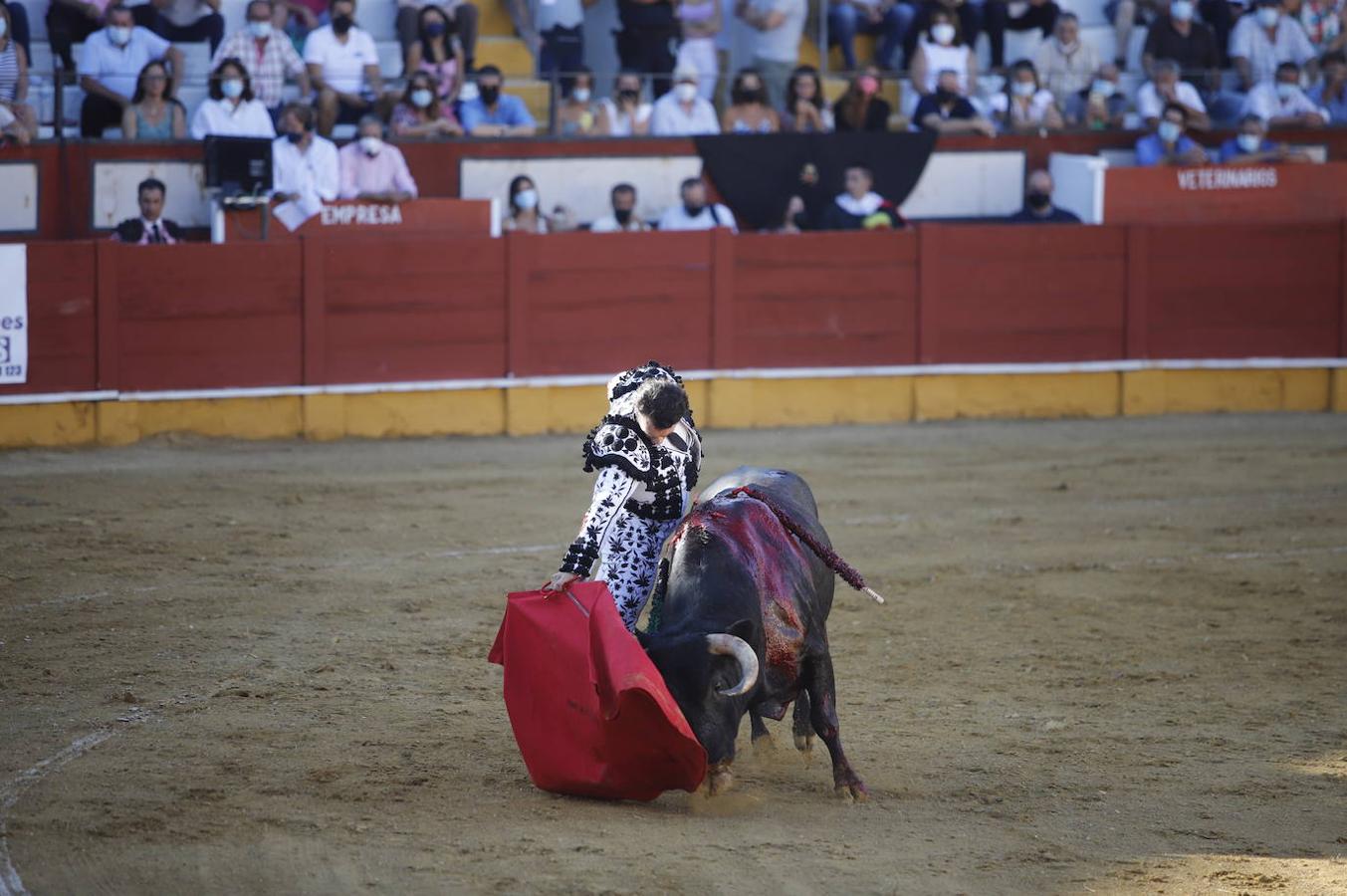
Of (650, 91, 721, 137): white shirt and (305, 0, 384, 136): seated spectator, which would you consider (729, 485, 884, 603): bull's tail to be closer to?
(305, 0, 384, 136): seated spectator

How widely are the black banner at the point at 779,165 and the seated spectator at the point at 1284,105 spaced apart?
9.41 feet

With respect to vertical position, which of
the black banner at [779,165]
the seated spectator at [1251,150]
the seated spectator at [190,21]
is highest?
the seated spectator at [190,21]

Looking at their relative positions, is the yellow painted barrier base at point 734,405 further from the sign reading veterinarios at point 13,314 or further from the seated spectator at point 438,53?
the seated spectator at point 438,53

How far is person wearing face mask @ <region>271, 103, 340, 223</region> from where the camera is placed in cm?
1170

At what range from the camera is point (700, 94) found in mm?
13617

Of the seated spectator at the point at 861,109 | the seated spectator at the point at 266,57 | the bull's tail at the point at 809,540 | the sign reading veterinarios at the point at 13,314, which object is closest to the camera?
the bull's tail at the point at 809,540

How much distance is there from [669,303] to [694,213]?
2.63ft

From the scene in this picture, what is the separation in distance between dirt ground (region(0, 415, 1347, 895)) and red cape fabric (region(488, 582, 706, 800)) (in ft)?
0.33

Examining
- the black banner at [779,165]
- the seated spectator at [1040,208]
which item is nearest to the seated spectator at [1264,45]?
the seated spectator at [1040,208]

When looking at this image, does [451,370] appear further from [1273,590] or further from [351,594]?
[1273,590]

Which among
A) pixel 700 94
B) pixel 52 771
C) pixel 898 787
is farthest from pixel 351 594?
pixel 700 94

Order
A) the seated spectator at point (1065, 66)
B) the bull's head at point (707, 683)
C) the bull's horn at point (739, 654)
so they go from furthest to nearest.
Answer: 1. the seated spectator at point (1065, 66)
2. the bull's head at point (707, 683)
3. the bull's horn at point (739, 654)

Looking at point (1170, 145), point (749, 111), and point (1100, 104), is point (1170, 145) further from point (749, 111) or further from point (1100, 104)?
point (749, 111)

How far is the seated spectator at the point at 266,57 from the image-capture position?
12.1 metres
